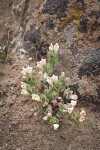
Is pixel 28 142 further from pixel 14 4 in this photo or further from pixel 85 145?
pixel 14 4

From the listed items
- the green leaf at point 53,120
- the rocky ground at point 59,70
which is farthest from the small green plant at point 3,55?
the green leaf at point 53,120

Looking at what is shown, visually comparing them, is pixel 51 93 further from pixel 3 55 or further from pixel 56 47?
pixel 3 55

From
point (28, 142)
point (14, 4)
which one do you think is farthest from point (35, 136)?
point (14, 4)

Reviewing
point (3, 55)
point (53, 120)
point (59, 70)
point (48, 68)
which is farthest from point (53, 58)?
point (3, 55)

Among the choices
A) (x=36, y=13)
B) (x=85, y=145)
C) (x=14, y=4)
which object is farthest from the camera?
(x=14, y=4)

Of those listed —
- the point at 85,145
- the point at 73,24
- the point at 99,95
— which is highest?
the point at 73,24

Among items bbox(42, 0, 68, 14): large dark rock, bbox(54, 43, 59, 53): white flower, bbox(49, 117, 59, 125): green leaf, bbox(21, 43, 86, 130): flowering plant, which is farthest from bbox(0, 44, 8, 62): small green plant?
bbox(49, 117, 59, 125): green leaf

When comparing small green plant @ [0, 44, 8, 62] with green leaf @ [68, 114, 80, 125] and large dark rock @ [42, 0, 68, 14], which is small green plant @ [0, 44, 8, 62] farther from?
green leaf @ [68, 114, 80, 125]
